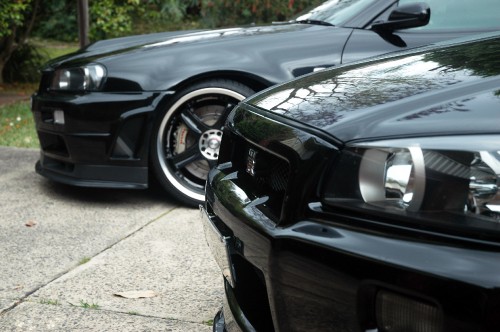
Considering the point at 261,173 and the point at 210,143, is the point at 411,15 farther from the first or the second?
the point at 261,173

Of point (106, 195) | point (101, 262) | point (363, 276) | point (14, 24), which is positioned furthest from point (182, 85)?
point (14, 24)

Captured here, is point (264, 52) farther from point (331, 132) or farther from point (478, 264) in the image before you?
point (478, 264)

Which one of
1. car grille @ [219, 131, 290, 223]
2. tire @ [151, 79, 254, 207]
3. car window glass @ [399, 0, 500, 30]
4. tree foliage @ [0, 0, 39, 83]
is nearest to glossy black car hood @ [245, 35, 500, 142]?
car grille @ [219, 131, 290, 223]

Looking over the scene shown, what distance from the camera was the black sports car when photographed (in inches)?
196

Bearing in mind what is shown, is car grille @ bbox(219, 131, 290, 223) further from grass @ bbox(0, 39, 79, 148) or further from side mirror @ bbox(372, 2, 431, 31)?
grass @ bbox(0, 39, 79, 148)

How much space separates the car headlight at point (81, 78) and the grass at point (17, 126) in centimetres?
237

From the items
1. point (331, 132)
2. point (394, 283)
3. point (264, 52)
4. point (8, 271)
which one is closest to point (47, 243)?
point (8, 271)

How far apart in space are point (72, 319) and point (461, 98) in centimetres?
203

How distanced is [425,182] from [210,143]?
3380mm

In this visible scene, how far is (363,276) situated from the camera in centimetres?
Result: 180

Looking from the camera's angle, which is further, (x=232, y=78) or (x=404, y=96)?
(x=232, y=78)

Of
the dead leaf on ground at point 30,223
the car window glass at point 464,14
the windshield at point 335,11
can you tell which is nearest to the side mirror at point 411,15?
the car window glass at point 464,14

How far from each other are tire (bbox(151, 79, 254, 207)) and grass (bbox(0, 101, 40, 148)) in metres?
2.72

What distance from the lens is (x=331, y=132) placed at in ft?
6.77
